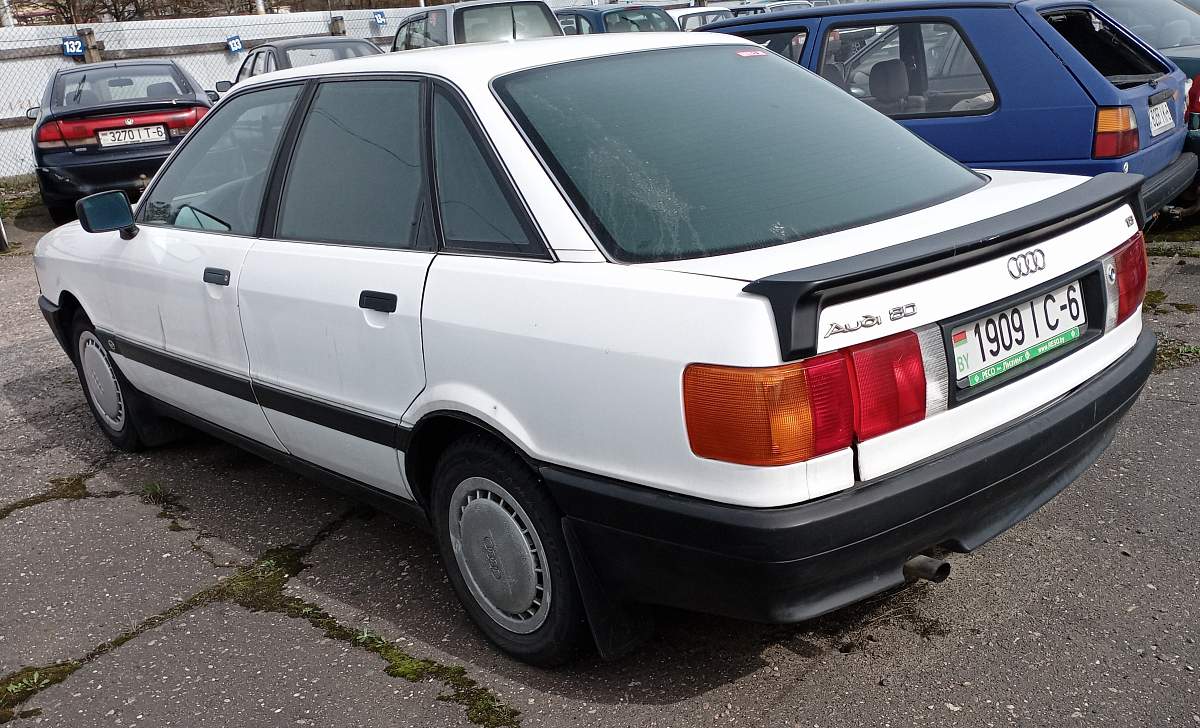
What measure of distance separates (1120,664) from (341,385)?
7.21 ft

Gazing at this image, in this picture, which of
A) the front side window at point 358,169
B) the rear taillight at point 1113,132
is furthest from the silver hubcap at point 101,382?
the rear taillight at point 1113,132

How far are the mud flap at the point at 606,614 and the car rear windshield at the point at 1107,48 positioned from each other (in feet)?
14.0

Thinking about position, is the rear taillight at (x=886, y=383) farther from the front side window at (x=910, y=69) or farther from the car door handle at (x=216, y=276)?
the front side window at (x=910, y=69)

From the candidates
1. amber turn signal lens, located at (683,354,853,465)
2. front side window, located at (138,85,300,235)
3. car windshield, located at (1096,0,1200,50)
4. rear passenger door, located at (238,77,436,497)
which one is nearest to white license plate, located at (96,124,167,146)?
front side window, located at (138,85,300,235)

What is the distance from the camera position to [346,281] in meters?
3.09

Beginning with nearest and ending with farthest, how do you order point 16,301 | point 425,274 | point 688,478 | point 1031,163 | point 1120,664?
point 688,478 < point 1120,664 < point 425,274 < point 1031,163 < point 16,301

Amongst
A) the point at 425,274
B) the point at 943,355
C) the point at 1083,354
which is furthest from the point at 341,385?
the point at 1083,354

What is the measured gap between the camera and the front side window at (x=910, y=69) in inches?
218

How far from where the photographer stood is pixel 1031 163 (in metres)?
5.42

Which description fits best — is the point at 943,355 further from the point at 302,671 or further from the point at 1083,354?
the point at 302,671

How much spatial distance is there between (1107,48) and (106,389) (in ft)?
17.7

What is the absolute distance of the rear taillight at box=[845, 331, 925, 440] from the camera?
2.26 metres

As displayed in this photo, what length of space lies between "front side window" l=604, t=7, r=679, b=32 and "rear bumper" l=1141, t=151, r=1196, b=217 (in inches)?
442

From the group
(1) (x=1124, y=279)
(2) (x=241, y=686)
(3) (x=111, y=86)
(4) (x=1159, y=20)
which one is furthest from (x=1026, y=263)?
(3) (x=111, y=86)
